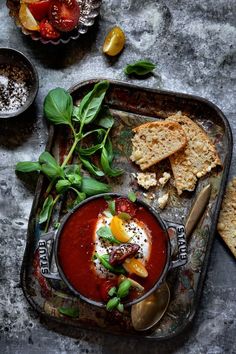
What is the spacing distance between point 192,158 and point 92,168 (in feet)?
1.65

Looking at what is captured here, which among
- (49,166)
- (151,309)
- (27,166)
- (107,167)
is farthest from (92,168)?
(151,309)

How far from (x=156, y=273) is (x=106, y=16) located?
140 cm

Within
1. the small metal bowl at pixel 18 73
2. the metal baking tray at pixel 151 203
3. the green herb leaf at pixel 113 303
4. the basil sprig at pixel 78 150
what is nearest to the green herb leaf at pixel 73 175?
the basil sprig at pixel 78 150

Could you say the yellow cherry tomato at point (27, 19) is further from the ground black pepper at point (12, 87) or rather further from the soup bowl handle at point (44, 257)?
the soup bowl handle at point (44, 257)

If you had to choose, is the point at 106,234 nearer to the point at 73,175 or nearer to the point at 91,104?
the point at 73,175

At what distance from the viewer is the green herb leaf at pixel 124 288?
312cm

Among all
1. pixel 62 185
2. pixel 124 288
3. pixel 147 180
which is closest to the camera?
pixel 124 288

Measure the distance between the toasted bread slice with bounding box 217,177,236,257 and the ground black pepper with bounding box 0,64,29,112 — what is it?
116cm

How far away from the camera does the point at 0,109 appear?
359 centimetres

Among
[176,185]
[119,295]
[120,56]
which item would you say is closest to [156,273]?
[119,295]

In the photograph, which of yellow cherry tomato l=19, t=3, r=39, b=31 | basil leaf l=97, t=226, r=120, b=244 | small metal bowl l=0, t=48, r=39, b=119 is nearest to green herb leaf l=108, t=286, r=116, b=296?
basil leaf l=97, t=226, r=120, b=244

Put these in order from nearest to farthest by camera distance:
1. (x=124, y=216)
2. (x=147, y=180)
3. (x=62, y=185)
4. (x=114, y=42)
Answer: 1. (x=124, y=216)
2. (x=62, y=185)
3. (x=147, y=180)
4. (x=114, y=42)

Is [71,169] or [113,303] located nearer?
[113,303]

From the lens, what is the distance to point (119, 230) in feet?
10.5
